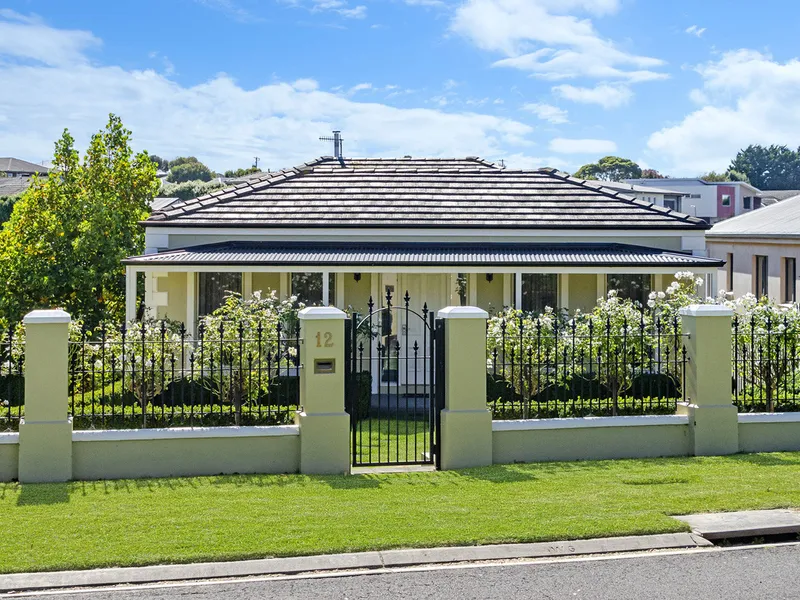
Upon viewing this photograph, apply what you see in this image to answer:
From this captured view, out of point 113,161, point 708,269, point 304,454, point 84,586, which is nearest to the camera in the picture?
point 84,586

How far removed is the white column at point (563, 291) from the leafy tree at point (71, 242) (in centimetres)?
949

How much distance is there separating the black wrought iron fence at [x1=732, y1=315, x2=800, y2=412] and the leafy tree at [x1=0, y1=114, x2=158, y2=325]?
13292 millimetres

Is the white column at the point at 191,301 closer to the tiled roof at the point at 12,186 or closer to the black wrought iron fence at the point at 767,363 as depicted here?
the black wrought iron fence at the point at 767,363

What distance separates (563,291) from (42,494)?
41.3 feet

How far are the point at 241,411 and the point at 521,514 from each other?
3.88m

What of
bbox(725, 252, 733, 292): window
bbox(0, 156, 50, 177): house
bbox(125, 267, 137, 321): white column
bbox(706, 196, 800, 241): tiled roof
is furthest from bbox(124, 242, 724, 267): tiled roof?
bbox(0, 156, 50, 177): house

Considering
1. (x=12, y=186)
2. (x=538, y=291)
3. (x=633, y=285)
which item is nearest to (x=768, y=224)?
(x=633, y=285)

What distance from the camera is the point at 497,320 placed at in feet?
44.6

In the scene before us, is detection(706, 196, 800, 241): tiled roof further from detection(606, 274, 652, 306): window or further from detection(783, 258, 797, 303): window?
detection(606, 274, 652, 306): window

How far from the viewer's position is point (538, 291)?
64.0ft

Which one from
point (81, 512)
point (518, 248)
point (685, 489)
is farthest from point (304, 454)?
point (518, 248)

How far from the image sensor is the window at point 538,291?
1944 centimetres

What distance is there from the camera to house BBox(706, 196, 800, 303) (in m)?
26.2

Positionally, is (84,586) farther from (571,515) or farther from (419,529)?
(571,515)
